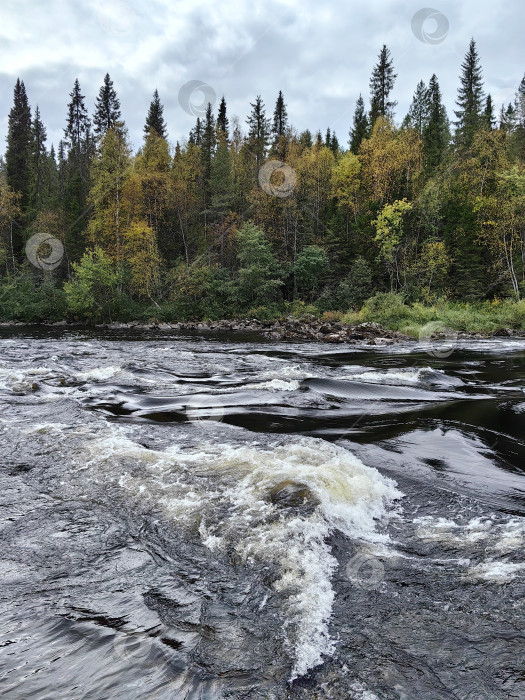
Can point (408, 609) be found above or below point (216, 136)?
below

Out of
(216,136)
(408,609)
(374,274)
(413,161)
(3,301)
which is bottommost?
(408,609)

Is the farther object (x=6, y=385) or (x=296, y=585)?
(x=6, y=385)

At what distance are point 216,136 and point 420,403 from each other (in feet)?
166

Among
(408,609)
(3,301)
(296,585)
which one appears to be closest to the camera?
(408,609)

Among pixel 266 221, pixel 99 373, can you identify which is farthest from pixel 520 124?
pixel 99 373

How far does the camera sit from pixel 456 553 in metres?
3.37

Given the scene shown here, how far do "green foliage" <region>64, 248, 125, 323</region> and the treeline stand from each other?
0.10m

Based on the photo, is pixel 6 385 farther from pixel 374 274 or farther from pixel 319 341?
pixel 374 274

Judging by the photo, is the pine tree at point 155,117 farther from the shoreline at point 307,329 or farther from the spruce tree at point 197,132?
the shoreline at point 307,329

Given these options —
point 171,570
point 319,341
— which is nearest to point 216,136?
point 319,341

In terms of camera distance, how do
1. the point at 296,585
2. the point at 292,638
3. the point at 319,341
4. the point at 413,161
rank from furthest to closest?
1. the point at 413,161
2. the point at 319,341
3. the point at 296,585
4. the point at 292,638

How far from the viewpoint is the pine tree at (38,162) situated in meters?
52.4

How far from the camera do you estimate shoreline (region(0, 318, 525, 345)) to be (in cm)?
2178

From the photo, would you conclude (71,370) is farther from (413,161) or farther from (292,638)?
(413,161)
